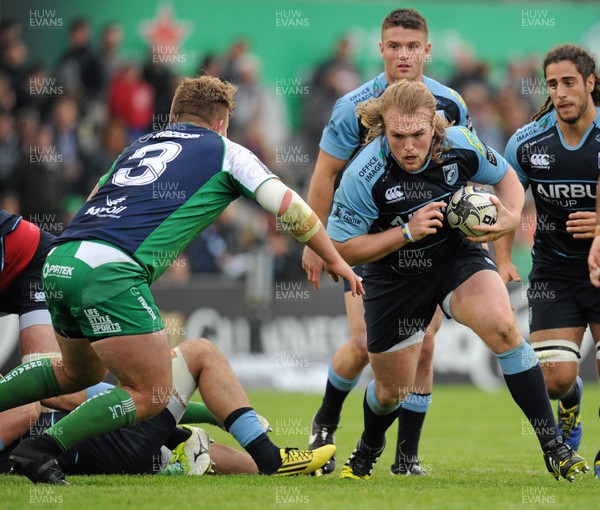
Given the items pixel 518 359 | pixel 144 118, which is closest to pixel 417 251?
pixel 518 359

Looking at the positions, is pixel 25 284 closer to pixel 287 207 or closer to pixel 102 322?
pixel 102 322

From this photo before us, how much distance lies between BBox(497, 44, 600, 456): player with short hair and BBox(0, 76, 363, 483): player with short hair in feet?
6.09

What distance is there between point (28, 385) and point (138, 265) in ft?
3.06

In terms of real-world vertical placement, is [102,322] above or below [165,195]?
below

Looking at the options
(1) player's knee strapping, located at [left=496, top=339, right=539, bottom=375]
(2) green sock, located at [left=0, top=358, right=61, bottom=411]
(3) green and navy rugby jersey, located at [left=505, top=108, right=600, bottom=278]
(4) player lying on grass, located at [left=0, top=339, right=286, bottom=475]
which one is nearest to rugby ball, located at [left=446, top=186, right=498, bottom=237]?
(1) player's knee strapping, located at [left=496, top=339, right=539, bottom=375]

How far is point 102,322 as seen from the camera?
5230 millimetres

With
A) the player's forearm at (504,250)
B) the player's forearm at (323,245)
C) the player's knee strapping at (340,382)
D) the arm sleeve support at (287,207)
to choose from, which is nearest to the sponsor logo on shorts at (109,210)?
the arm sleeve support at (287,207)

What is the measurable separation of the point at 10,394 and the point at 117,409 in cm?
68

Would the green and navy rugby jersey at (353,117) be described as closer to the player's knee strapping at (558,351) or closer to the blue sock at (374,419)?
the player's knee strapping at (558,351)

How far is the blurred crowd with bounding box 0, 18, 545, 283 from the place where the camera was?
14.8 meters

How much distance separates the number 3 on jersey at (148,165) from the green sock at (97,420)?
111 centimetres

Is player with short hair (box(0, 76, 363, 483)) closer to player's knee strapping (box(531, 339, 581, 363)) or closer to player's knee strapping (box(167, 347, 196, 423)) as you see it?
player's knee strapping (box(167, 347, 196, 423))

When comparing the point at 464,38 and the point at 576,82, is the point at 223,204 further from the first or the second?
the point at 464,38

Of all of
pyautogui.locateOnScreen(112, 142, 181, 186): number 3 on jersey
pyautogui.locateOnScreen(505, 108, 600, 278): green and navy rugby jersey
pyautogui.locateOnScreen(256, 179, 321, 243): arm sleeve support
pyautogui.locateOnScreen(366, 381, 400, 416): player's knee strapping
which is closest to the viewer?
pyautogui.locateOnScreen(256, 179, 321, 243): arm sleeve support
